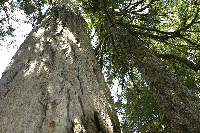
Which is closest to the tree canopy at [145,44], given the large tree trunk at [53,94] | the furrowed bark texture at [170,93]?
the furrowed bark texture at [170,93]

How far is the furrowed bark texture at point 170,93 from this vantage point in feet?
5.50

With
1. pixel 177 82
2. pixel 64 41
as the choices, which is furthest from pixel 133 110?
pixel 64 41

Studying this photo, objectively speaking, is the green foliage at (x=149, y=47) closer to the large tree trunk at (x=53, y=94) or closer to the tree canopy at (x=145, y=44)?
the tree canopy at (x=145, y=44)

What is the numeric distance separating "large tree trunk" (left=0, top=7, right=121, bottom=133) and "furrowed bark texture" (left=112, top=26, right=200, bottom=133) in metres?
1.04

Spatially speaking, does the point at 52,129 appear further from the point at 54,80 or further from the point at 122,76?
the point at 122,76

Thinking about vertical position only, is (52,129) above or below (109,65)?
below

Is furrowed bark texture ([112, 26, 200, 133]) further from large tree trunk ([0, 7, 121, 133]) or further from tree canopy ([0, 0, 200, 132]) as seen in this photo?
tree canopy ([0, 0, 200, 132])

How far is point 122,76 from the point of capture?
5.12m

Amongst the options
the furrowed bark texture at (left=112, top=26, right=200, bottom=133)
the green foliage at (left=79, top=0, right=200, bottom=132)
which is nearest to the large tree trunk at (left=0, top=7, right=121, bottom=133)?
the furrowed bark texture at (left=112, top=26, right=200, bottom=133)

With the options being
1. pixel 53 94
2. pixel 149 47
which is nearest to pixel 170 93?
pixel 53 94

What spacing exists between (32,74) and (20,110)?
320 millimetres

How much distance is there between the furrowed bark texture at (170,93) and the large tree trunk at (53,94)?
1037mm

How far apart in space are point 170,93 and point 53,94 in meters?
1.56

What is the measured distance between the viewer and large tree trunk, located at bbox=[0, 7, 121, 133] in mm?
814
